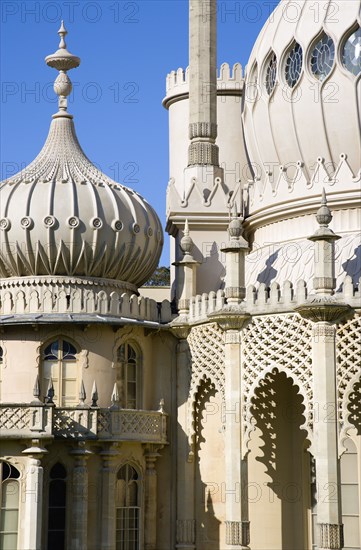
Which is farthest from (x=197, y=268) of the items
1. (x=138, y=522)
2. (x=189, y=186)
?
(x=138, y=522)

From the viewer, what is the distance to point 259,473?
2864cm

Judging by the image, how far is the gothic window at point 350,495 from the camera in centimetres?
2748

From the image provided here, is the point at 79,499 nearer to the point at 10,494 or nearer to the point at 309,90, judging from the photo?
the point at 10,494

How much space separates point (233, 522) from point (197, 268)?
6.85m

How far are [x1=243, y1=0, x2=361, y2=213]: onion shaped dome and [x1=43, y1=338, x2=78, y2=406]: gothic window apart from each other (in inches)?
243

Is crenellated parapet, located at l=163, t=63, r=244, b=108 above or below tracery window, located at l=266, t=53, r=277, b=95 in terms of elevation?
above

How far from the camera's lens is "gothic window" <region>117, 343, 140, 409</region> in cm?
2862

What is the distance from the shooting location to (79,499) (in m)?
26.7

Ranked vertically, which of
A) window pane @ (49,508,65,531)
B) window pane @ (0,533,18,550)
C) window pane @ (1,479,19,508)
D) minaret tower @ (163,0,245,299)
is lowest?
window pane @ (0,533,18,550)

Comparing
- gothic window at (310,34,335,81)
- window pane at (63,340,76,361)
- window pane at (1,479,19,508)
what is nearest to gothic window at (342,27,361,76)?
gothic window at (310,34,335,81)

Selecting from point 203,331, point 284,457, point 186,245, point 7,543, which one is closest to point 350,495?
point 284,457

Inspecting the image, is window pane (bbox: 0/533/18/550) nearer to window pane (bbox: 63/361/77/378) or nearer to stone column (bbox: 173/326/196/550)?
window pane (bbox: 63/361/77/378)

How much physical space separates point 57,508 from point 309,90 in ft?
37.0

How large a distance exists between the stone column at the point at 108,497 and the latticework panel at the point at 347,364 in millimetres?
5042
